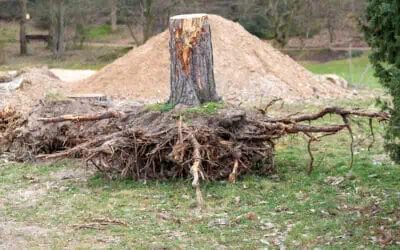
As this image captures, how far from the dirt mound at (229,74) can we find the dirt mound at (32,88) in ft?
1.89

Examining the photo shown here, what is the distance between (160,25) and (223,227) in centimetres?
2625

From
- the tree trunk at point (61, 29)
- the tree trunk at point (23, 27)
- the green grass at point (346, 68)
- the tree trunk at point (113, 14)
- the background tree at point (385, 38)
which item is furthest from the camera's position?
the tree trunk at point (113, 14)

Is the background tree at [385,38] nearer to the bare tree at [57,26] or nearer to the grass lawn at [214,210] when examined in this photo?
the grass lawn at [214,210]

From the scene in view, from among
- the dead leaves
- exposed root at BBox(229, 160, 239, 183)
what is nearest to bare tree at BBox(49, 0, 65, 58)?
exposed root at BBox(229, 160, 239, 183)

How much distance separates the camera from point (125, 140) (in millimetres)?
7887

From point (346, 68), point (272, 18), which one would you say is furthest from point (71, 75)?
point (272, 18)

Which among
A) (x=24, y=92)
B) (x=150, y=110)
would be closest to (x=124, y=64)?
(x=24, y=92)

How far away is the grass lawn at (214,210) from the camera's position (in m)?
5.89

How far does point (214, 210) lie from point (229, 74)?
10.5m

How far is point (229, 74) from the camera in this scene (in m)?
17.1

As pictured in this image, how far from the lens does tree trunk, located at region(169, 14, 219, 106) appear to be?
857 cm

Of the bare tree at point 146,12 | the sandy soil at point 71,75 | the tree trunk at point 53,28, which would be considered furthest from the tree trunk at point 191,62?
the tree trunk at point 53,28

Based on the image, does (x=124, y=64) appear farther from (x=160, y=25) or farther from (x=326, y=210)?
(x=160, y=25)

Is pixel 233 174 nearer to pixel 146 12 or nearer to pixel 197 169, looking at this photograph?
pixel 197 169
